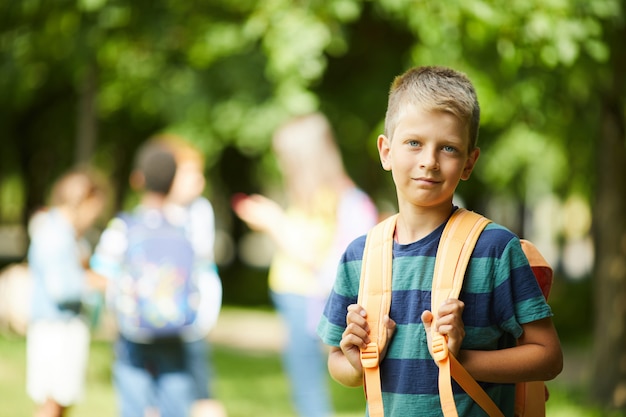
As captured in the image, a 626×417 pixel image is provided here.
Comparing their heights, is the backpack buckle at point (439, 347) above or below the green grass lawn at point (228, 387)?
above

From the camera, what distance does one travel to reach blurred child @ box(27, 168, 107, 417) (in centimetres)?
605

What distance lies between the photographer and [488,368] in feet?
7.79

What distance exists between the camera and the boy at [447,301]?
2.38 metres

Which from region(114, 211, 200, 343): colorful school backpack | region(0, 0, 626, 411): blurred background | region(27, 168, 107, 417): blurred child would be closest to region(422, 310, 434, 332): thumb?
region(114, 211, 200, 343): colorful school backpack

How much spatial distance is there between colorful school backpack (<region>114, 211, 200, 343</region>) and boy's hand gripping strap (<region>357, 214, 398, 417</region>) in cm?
299

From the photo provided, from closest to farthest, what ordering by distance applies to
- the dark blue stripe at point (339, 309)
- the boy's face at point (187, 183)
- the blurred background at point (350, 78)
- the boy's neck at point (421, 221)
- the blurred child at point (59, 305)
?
the boy's neck at point (421, 221)
the dark blue stripe at point (339, 309)
the blurred child at point (59, 305)
the boy's face at point (187, 183)
the blurred background at point (350, 78)

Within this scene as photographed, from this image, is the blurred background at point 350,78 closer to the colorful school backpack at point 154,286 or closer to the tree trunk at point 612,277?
the tree trunk at point 612,277

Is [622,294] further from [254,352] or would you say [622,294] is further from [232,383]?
[254,352]

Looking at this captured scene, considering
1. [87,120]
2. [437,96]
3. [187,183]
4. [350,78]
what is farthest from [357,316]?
[350,78]

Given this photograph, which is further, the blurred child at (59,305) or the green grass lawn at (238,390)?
the green grass lawn at (238,390)

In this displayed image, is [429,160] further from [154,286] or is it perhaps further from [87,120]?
[87,120]

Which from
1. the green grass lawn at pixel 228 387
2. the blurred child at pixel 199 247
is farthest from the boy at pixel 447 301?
the green grass lawn at pixel 228 387

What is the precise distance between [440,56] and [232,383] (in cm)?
501

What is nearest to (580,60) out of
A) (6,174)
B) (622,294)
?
(622,294)
